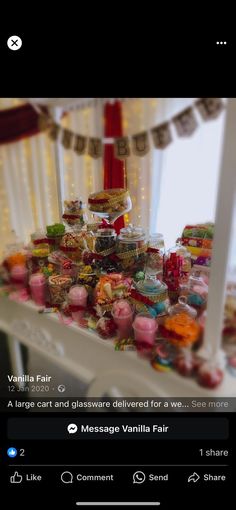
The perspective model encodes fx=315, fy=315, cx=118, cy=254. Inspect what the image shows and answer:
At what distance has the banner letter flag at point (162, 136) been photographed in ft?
1.83

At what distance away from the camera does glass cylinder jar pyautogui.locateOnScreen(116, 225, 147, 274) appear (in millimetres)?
818

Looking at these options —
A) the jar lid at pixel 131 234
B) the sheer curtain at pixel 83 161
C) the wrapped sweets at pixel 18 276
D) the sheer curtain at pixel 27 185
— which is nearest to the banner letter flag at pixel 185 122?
the sheer curtain at pixel 83 161

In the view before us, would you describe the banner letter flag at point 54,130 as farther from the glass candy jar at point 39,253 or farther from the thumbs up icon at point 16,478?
the thumbs up icon at point 16,478

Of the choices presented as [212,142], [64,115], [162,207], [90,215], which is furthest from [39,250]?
[212,142]

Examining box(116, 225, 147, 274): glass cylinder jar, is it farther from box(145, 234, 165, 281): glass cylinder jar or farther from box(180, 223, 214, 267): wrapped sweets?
box(180, 223, 214, 267): wrapped sweets

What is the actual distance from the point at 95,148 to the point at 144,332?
1.31 ft

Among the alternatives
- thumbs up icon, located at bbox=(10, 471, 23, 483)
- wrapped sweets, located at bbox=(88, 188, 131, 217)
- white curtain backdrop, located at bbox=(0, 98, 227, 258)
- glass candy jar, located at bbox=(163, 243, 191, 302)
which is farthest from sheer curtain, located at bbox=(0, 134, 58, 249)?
thumbs up icon, located at bbox=(10, 471, 23, 483)

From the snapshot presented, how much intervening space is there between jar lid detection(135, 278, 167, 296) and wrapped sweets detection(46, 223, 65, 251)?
0.97 feet

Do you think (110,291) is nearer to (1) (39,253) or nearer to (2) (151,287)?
(2) (151,287)

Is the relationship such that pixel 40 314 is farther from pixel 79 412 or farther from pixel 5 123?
pixel 5 123

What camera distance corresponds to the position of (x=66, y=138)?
589 mm

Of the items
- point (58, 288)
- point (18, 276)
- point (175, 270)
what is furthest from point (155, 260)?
point (18, 276)

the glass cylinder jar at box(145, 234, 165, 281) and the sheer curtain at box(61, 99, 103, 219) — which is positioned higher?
the sheer curtain at box(61, 99, 103, 219)

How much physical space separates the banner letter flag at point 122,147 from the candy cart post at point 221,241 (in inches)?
10.0
